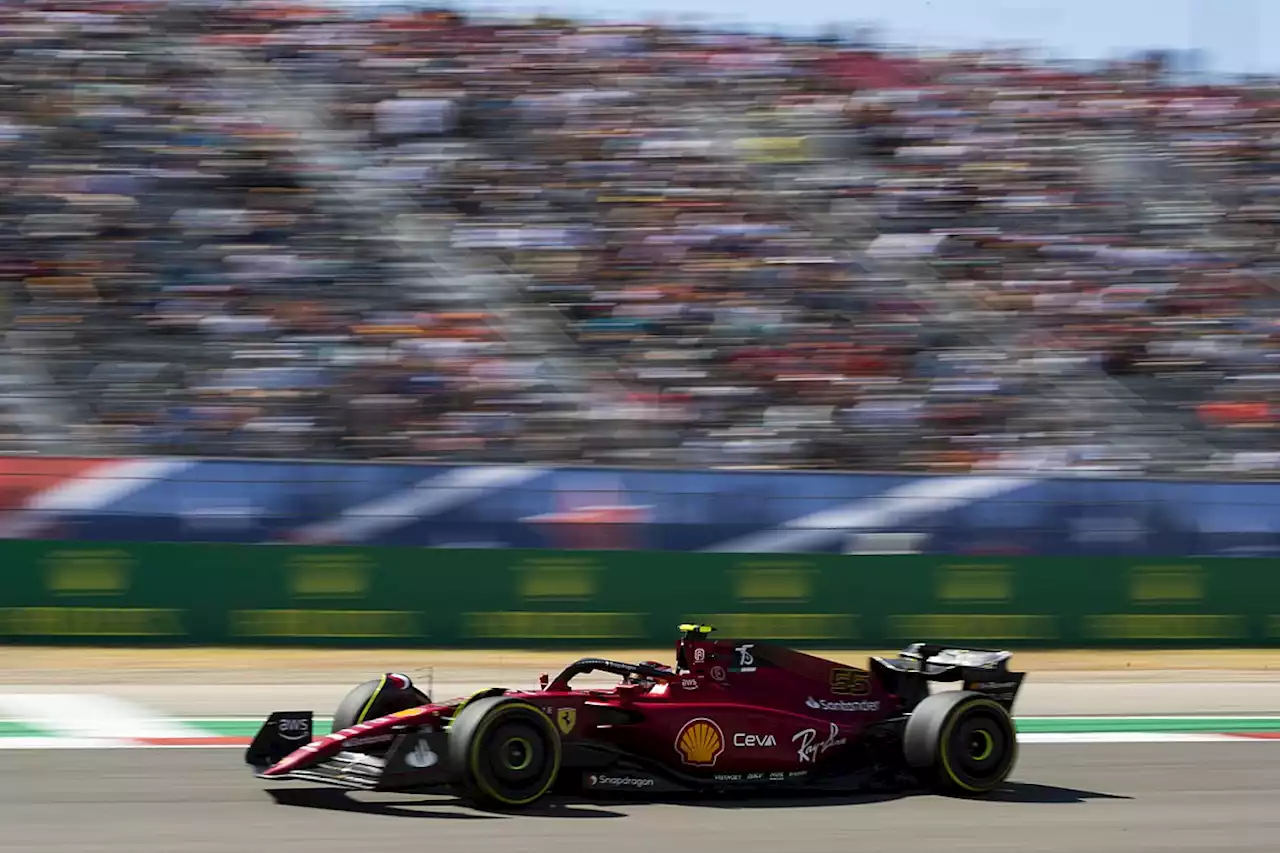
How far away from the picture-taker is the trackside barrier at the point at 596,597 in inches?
586

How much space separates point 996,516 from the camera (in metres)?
16.2

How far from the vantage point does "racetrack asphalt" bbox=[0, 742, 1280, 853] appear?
6.80 meters

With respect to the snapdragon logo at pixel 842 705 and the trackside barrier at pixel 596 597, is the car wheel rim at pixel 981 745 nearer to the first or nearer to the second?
the snapdragon logo at pixel 842 705

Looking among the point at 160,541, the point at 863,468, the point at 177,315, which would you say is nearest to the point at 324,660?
the point at 160,541

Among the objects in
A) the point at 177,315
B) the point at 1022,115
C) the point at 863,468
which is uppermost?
the point at 1022,115

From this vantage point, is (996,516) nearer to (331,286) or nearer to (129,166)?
(331,286)

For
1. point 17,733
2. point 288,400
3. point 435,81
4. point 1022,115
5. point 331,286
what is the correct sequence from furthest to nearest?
point 1022,115 < point 435,81 < point 331,286 < point 288,400 < point 17,733

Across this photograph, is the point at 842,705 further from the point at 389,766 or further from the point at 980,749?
the point at 389,766

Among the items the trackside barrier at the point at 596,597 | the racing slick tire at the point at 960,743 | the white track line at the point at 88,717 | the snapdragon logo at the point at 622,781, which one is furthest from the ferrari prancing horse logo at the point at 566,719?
the trackside barrier at the point at 596,597

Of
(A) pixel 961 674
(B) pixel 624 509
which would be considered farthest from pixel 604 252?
(A) pixel 961 674

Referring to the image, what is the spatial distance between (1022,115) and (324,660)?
38.4 feet

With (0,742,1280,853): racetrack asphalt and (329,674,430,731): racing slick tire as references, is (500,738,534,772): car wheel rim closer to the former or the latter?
(0,742,1280,853): racetrack asphalt

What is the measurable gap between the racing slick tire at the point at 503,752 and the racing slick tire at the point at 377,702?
667 millimetres

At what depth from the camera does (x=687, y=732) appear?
25.7 ft
